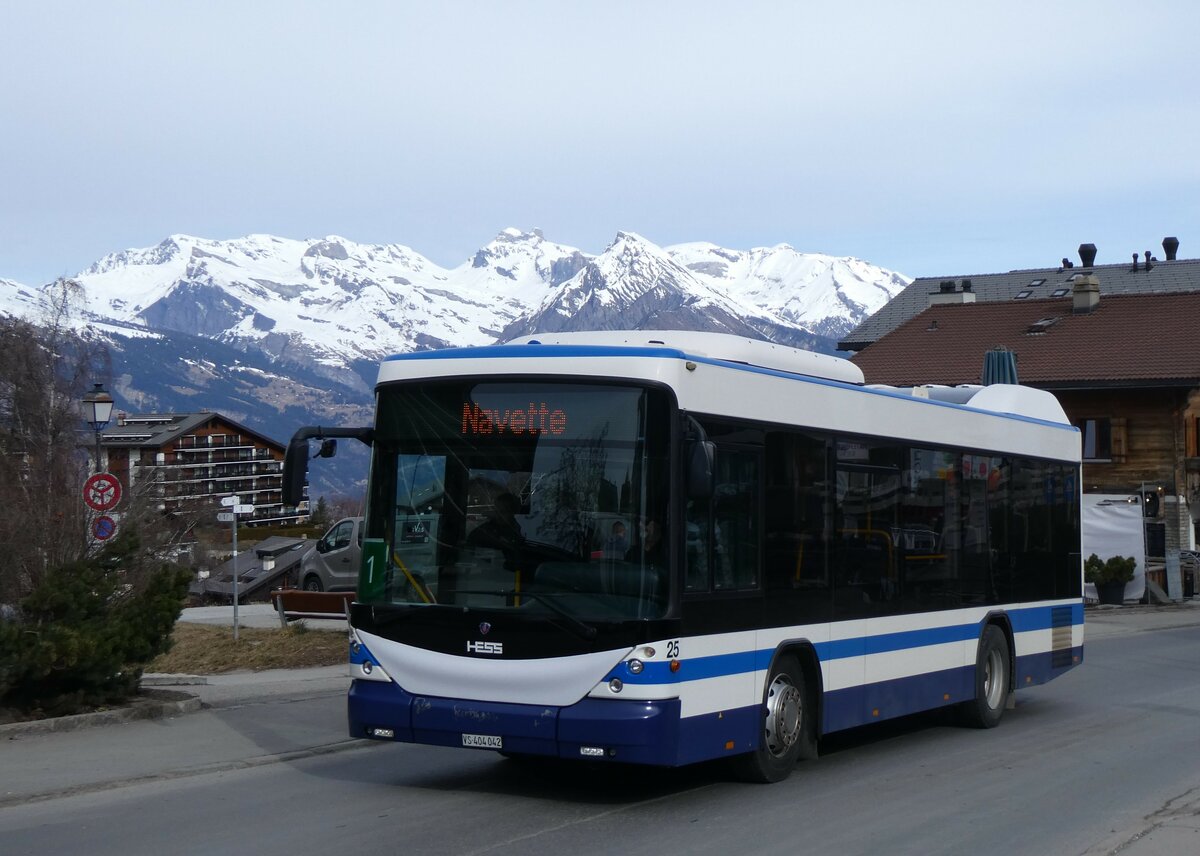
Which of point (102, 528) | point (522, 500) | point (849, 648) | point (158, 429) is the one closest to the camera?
point (522, 500)

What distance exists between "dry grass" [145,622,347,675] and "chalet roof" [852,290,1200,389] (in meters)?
30.4

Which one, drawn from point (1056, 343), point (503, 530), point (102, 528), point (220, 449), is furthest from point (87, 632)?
point (220, 449)

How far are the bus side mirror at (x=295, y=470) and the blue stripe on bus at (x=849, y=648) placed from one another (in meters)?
2.30

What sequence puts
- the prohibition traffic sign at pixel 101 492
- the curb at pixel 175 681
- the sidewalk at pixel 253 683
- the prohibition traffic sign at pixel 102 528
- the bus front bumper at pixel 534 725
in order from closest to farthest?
the bus front bumper at pixel 534 725, the prohibition traffic sign at pixel 102 528, the prohibition traffic sign at pixel 101 492, the sidewalk at pixel 253 683, the curb at pixel 175 681

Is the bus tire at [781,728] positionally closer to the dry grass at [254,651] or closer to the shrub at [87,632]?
the shrub at [87,632]

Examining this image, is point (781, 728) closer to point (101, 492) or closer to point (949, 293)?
point (101, 492)

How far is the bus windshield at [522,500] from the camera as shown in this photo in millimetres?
9539

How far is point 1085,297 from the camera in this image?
5394 centimetres

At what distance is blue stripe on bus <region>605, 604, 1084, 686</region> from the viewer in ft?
30.9

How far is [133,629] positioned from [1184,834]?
28.4ft

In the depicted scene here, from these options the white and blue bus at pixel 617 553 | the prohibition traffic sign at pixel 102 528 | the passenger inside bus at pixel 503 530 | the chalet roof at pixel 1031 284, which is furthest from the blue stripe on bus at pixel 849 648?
the chalet roof at pixel 1031 284

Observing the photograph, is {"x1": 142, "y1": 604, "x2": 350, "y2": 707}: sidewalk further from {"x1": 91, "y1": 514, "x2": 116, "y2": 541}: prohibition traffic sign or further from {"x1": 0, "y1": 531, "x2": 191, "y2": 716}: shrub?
{"x1": 91, "y1": 514, "x2": 116, "y2": 541}: prohibition traffic sign

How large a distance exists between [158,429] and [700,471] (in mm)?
122055

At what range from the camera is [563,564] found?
9.61 meters
